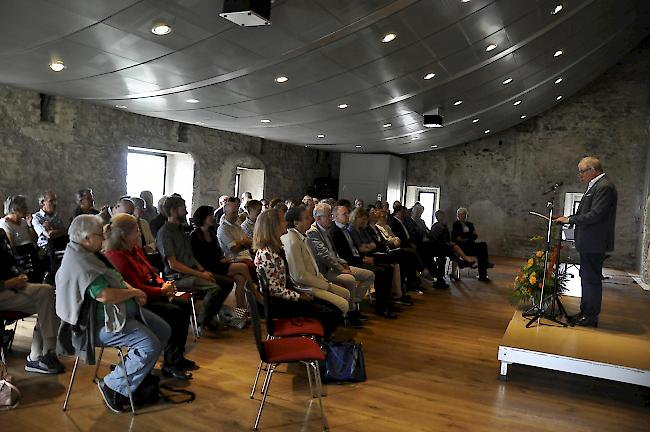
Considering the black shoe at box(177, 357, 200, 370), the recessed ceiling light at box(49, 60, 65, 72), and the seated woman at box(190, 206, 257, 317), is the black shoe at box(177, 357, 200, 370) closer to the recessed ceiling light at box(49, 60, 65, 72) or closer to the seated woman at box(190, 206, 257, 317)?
the seated woman at box(190, 206, 257, 317)

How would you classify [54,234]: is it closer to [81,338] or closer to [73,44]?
[73,44]

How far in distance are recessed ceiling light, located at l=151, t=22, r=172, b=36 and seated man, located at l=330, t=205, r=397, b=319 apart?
2.80m

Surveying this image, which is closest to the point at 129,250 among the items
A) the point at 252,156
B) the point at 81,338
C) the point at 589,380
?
the point at 81,338

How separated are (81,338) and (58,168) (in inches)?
211

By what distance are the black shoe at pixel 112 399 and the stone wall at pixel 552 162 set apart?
1345 cm

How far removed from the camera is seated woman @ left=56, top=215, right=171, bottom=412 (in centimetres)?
314

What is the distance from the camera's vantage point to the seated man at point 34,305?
377 cm

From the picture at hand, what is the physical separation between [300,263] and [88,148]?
5.21 metres

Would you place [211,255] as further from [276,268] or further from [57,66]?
[57,66]

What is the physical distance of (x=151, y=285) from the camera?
→ 3.94 metres

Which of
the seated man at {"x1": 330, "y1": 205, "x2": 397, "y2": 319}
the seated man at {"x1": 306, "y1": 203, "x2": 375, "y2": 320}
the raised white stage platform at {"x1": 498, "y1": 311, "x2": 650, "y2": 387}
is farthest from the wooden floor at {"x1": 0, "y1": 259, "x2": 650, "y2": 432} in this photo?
the seated man at {"x1": 330, "y1": 205, "x2": 397, "y2": 319}

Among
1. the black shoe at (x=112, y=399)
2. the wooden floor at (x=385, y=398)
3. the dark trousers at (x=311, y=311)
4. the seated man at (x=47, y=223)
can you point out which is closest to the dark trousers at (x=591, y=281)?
the wooden floor at (x=385, y=398)

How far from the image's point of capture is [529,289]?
561cm

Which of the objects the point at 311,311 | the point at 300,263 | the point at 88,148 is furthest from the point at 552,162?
the point at 311,311
